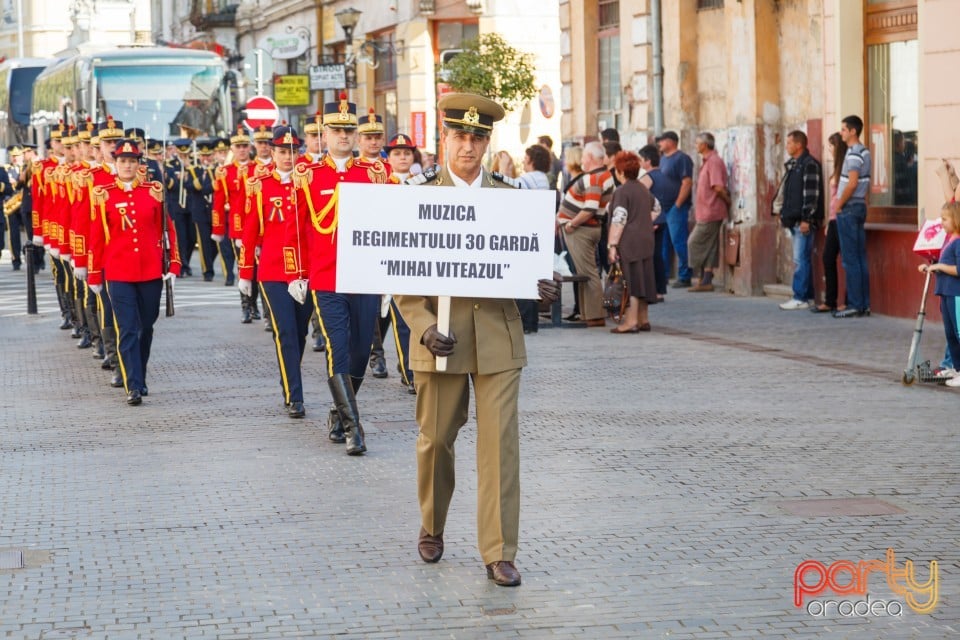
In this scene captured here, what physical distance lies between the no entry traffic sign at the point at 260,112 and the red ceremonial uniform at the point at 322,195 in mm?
20998

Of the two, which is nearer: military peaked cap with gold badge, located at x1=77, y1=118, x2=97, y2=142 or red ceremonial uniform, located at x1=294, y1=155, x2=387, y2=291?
red ceremonial uniform, located at x1=294, y1=155, x2=387, y2=291

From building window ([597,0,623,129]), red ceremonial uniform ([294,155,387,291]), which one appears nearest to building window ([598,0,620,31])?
building window ([597,0,623,129])

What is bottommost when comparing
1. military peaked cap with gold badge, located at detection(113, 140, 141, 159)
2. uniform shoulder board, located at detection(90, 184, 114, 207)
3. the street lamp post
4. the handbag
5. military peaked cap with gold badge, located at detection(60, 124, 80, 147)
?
the handbag

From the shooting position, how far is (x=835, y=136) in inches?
719

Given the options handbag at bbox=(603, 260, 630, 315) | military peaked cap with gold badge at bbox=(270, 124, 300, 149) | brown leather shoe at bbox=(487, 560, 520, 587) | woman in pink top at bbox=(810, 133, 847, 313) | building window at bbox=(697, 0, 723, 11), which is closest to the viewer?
brown leather shoe at bbox=(487, 560, 520, 587)

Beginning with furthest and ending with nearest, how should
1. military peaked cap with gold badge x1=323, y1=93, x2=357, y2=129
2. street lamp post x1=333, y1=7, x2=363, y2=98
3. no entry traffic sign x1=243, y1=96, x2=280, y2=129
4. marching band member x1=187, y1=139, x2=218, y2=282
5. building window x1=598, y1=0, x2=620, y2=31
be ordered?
street lamp post x1=333, y1=7, x2=363, y2=98 < no entry traffic sign x1=243, y1=96, x2=280, y2=129 < marching band member x1=187, y1=139, x2=218, y2=282 < building window x1=598, y1=0, x2=620, y2=31 < military peaked cap with gold badge x1=323, y1=93, x2=357, y2=129

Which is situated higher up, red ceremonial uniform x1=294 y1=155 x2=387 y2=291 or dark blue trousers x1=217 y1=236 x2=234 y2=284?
red ceremonial uniform x1=294 y1=155 x2=387 y2=291

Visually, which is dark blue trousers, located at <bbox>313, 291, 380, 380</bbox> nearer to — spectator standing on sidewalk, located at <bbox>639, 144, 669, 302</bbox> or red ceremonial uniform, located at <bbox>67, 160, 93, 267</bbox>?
red ceremonial uniform, located at <bbox>67, 160, 93, 267</bbox>

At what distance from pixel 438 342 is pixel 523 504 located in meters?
1.80

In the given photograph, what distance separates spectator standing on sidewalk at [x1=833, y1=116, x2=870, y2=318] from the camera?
1775cm

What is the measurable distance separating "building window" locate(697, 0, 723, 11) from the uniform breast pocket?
16015 mm

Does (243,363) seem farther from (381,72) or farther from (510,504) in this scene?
(381,72)

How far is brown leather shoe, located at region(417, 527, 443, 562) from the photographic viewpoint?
7473mm

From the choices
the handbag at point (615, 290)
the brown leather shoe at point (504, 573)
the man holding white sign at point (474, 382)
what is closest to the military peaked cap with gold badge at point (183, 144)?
the handbag at point (615, 290)
